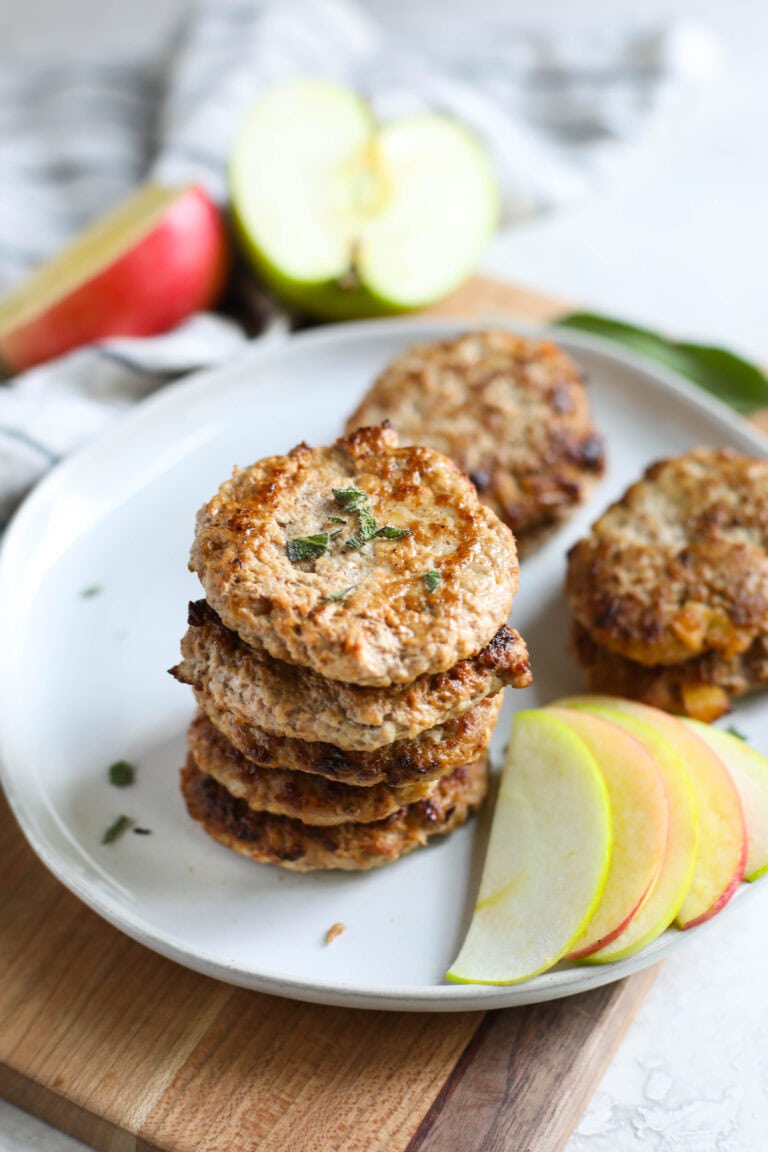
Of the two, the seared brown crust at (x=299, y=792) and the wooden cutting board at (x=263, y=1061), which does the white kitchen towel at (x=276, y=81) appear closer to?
the seared brown crust at (x=299, y=792)

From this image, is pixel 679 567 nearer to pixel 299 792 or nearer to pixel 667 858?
pixel 667 858

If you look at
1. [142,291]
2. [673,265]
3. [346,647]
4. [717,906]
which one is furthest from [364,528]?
[673,265]

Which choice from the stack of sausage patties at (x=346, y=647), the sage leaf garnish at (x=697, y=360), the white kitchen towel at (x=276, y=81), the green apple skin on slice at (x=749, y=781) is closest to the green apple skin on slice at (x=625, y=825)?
the green apple skin on slice at (x=749, y=781)

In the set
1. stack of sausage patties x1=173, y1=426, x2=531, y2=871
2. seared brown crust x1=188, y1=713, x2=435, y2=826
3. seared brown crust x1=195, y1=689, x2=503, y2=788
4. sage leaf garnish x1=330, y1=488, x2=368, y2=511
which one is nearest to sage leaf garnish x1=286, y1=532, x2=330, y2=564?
stack of sausage patties x1=173, y1=426, x2=531, y2=871

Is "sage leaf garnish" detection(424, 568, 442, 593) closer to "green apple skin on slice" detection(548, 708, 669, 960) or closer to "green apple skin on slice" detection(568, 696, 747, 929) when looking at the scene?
"green apple skin on slice" detection(548, 708, 669, 960)

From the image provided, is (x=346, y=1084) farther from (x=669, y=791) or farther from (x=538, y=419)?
(x=538, y=419)

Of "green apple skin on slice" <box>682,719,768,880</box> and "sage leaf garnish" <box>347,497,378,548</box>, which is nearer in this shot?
"sage leaf garnish" <box>347,497,378,548</box>
